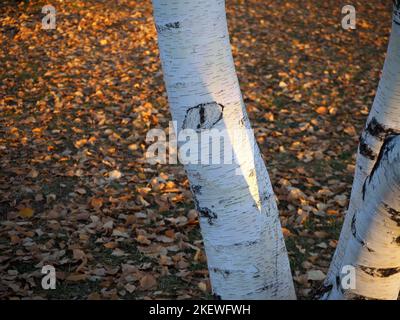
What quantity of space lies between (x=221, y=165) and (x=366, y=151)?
74 centimetres

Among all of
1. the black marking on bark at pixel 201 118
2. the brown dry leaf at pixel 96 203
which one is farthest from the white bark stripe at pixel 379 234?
the brown dry leaf at pixel 96 203

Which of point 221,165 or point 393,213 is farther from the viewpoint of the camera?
point 221,165

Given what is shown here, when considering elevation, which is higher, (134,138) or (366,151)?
(366,151)

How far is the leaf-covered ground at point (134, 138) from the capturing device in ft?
11.5

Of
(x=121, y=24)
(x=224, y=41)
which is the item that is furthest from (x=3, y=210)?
(x=121, y=24)

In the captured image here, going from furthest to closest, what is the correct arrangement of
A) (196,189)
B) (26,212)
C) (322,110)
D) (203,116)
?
(322,110) < (26,212) < (196,189) < (203,116)

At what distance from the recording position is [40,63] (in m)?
7.07

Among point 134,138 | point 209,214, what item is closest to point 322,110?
point 134,138

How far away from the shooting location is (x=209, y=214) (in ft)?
6.54

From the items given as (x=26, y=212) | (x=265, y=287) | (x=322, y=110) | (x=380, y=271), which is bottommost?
(x=322, y=110)

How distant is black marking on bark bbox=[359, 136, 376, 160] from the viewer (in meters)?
2.17

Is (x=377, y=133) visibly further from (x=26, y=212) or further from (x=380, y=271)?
(x=26, y=212)

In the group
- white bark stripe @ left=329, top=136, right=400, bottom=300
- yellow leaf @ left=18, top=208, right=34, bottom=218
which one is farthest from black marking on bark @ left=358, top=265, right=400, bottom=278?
yellow leaf @ left=18, top=208, right=34, bottom=218

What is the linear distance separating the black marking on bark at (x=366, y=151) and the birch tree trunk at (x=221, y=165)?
1.63 ft
